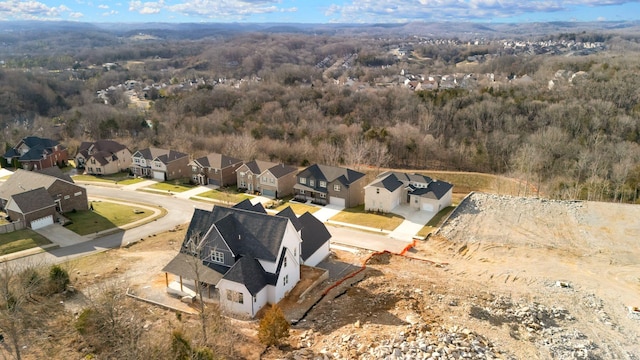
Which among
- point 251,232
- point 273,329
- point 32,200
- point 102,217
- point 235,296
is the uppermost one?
point 251,232

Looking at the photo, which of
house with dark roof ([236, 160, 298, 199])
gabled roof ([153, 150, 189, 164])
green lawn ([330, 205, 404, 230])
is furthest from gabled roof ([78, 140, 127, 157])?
green lawn ([330, 205, 404, 230])

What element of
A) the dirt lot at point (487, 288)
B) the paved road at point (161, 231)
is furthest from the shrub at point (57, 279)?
the paved road at point (161, 231)

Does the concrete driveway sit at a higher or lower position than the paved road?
lower

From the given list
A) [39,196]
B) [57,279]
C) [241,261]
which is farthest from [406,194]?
[39,196]

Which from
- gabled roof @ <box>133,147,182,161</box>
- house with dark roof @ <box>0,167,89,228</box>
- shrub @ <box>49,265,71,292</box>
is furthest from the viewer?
gabled roof @ <box>133,147,182,161</box>

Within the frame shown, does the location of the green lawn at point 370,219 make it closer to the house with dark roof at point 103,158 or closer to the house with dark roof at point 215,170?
the house with dark roof at point 215,170

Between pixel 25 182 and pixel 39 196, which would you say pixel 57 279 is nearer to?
pixel 39 196

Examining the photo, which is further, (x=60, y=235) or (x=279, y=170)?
(x=279, y=170)

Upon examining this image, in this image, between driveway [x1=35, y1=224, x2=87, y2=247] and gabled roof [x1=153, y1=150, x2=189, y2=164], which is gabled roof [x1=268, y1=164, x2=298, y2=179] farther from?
driveway [x1=35, y1=224, x2=87, y2=247]
